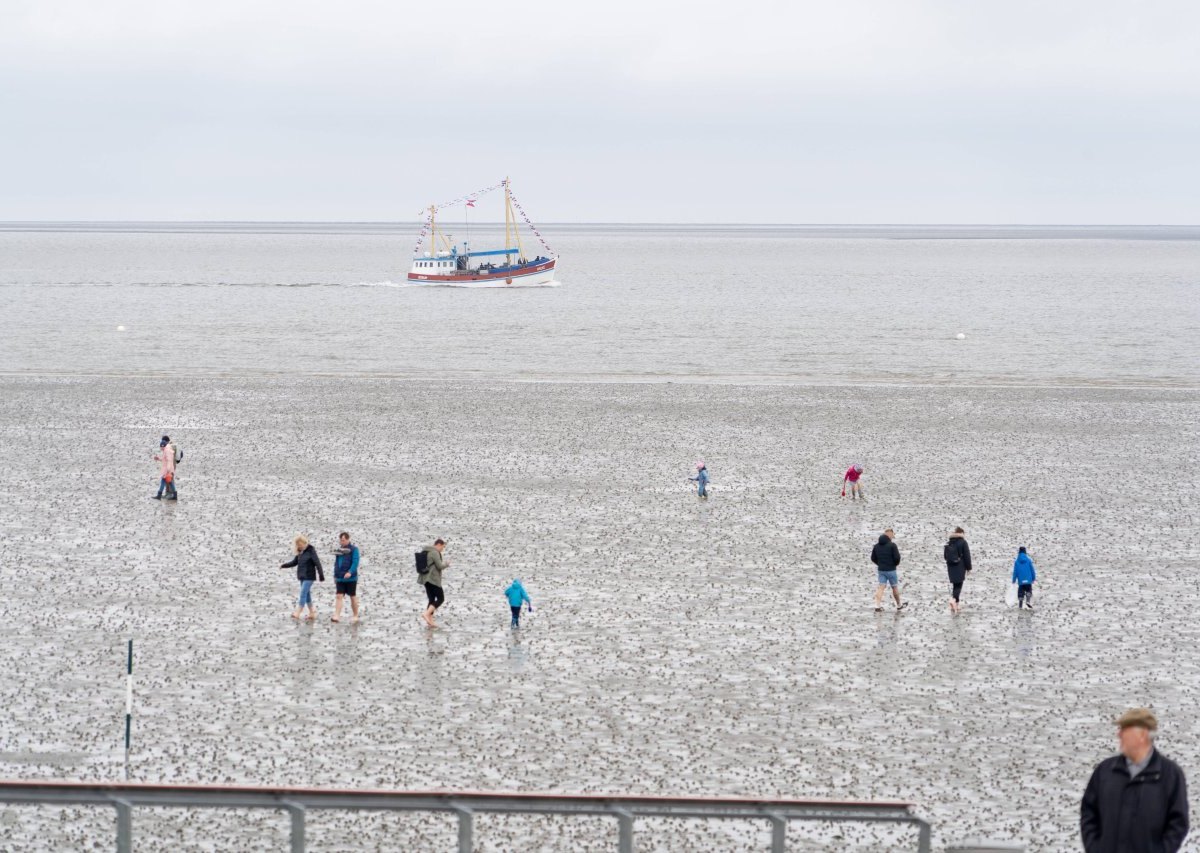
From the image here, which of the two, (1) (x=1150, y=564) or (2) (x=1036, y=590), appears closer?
(2) (x=1036, y=590)

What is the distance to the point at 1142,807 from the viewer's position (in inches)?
306

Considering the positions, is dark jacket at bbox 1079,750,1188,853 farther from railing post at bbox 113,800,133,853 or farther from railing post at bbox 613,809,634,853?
railing post at bbox 113,800,133,853

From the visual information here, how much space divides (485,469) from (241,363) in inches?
1337

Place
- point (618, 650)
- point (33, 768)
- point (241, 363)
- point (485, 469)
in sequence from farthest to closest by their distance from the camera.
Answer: point (241, 363), point (485, 469), point (618, 650), point (33, 768)

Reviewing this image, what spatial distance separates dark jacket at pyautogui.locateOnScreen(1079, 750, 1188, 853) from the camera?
7.77 metres

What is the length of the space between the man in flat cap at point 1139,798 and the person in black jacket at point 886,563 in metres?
13.5

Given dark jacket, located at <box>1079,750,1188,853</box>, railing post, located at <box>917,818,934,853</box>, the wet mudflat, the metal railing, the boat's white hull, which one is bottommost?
the wet mudflat

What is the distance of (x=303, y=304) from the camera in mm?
114562

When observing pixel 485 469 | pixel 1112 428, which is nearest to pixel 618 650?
pixel 485 469

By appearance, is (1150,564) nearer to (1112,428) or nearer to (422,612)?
(422,612)

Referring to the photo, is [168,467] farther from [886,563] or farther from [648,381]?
[648,381]

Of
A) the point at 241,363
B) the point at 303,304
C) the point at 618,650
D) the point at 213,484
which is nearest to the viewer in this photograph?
the point at 618,650

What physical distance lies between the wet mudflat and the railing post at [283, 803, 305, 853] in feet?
15.9

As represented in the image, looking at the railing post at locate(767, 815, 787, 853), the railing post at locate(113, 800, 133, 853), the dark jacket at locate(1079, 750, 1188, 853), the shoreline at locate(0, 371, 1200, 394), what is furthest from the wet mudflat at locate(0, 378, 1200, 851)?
the shoreline at locate(0, 371, 1200, 394)
